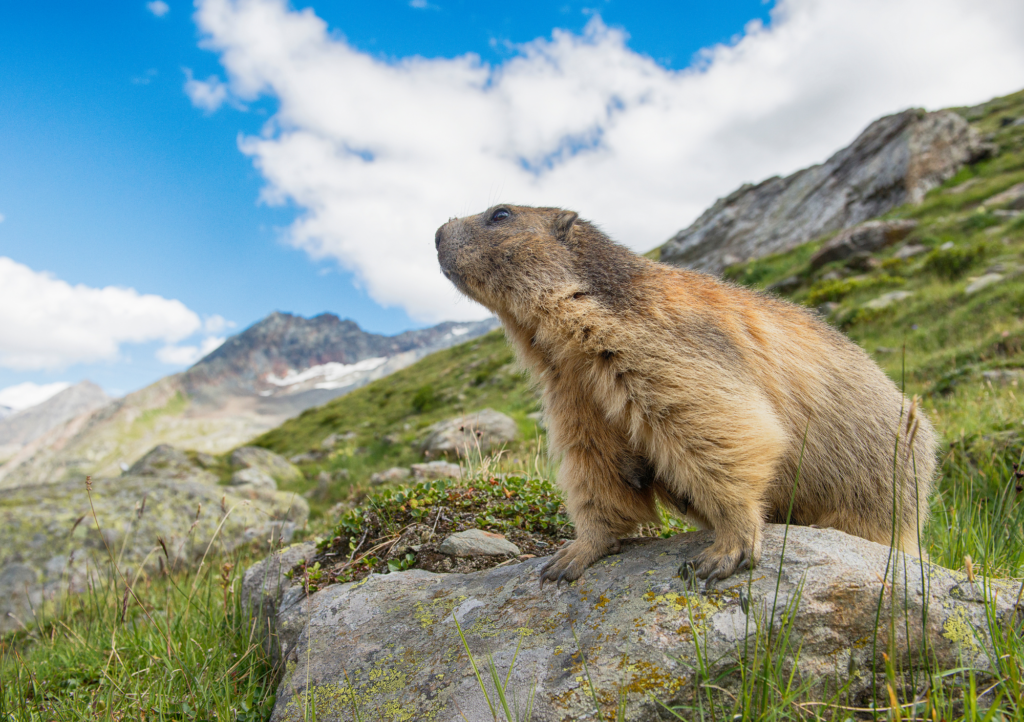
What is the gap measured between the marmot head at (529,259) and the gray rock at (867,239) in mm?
24588

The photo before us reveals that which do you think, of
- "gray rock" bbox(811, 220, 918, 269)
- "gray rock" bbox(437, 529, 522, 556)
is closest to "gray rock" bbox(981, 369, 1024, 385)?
Result: "gray rock" bbox(437, 529, 522, 556)

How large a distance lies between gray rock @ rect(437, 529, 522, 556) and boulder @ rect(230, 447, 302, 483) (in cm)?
2242

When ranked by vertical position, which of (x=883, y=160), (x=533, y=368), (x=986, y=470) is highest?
(x=883, y=160)

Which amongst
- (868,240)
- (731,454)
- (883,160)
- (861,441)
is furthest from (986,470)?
(883,160)

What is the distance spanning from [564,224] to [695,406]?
6.77 feet

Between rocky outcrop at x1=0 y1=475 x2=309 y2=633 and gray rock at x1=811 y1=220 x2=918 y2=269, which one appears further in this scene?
gray rock at x1=811 y1=220 x2=918 y2=269

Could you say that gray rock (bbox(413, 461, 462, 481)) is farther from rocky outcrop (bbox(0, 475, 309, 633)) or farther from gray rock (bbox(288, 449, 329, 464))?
gray rock (bbox(288, 449, 329, 464))

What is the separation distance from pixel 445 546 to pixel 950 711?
3298 mm

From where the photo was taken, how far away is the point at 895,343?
1430cm

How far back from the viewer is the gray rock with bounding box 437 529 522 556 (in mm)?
4602

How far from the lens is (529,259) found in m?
4.43

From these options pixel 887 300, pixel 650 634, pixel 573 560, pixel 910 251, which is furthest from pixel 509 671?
pixel 910 251

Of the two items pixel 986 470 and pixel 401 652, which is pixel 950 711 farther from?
pixel 986 470

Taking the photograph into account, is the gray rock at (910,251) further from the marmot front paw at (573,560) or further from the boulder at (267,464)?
the boulder at (267,464)
